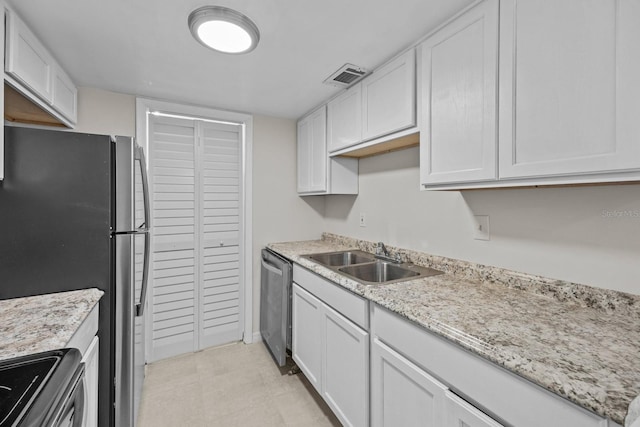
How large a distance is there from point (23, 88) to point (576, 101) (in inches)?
90.5

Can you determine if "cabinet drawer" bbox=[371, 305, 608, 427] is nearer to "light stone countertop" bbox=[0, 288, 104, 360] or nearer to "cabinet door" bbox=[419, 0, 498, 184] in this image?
"cabinet door" bbox=[419, 0, 498, 184]

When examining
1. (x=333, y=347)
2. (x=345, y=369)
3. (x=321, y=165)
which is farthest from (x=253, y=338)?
(x=321, y=165)

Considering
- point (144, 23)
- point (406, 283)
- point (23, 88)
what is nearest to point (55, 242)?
point (23, 88)

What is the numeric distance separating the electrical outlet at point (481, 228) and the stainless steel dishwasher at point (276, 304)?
1.32m

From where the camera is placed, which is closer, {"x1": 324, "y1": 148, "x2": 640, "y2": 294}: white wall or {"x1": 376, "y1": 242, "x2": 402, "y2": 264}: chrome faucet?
{"x1": 324, "y1": 148, "x2": 640, "y2": 294}: white wall

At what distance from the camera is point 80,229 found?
1285mm

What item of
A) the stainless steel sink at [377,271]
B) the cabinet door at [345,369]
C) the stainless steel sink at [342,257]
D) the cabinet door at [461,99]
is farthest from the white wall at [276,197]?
the cabinet door at [461,99]

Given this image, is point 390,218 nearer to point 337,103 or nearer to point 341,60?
point 337,103

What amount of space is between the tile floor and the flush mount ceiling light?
2.22 meters

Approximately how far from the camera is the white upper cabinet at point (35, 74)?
1.21 meters

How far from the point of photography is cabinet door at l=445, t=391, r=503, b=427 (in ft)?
2.72

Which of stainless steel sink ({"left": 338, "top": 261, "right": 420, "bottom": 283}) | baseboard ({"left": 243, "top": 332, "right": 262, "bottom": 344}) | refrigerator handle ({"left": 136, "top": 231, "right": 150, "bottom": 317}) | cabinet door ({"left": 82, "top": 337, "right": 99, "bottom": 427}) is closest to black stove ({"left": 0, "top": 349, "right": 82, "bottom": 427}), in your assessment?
cabinet door ({"left": 82, "top": 337, "right": 99, "bottom": 427})

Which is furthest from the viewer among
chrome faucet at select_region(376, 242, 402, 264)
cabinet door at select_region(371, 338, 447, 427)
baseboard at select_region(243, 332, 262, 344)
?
baseboard at select_region(243, 332, 262, 344)

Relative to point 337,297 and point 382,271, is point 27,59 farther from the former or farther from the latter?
point 382,271
